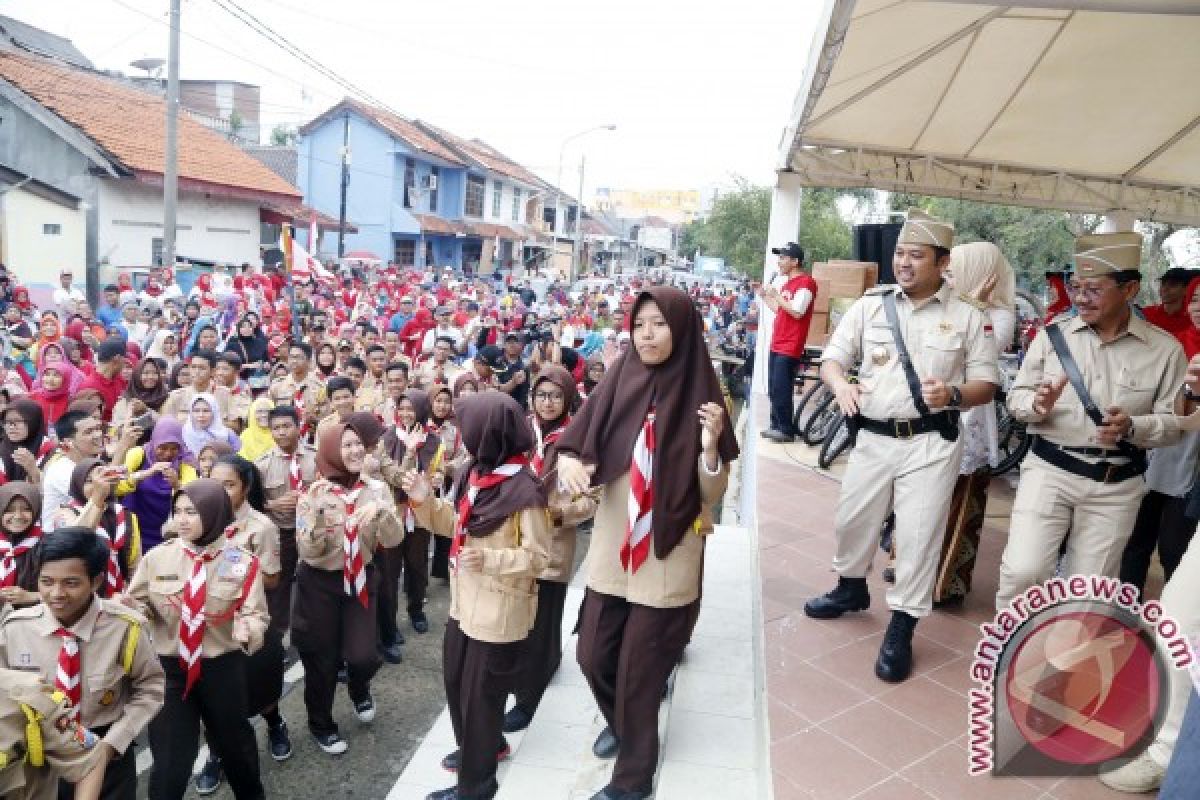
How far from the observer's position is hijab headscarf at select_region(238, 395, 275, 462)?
568cm

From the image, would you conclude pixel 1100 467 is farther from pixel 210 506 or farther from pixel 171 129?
pixel 171 129

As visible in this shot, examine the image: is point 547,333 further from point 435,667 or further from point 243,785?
point 243,785

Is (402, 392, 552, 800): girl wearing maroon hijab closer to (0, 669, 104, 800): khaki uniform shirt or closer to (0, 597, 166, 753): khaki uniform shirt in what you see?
(0, 597, 166, 753): khaki uniform shirt

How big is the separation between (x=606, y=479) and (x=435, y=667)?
2.97m

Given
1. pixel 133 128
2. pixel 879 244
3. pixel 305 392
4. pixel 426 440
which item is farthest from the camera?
pixel 133 128

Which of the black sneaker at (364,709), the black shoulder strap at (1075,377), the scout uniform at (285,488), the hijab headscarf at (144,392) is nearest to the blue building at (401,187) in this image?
the hijab headscarf at (144,392)

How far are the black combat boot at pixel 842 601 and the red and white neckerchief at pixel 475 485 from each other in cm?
160

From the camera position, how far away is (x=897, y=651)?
3.31 metres

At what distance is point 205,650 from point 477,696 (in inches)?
46.6

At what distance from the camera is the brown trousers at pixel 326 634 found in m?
4.09

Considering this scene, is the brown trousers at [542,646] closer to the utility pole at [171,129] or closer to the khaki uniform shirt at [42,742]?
the khaki uniform shirt at [42,742]

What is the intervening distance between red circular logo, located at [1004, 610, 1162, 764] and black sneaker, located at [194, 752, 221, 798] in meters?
3.58

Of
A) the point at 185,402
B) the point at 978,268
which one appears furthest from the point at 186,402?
the point at 978,268

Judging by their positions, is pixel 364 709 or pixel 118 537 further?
pixel 364 709
